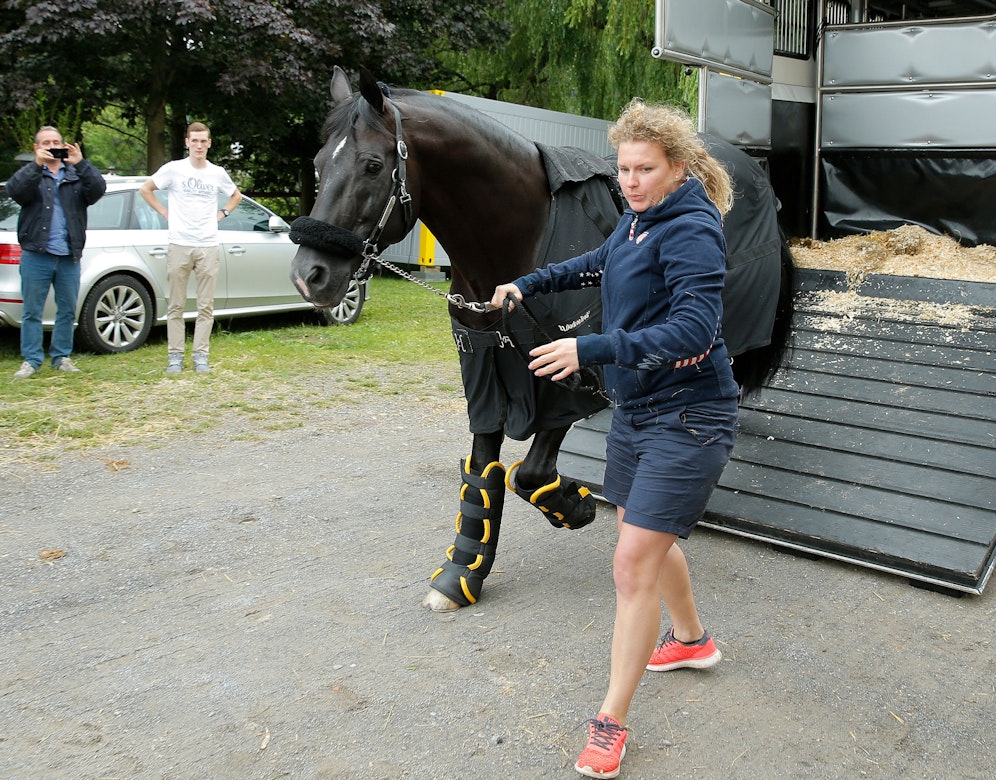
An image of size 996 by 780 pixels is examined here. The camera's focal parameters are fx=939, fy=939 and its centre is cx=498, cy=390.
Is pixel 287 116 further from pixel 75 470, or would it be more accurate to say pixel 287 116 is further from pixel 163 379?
pixel 75 470

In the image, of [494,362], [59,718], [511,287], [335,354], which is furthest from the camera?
[335,354]

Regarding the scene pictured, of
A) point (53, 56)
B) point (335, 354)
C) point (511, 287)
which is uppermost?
point (53, 56)

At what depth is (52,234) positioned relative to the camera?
25.5ft

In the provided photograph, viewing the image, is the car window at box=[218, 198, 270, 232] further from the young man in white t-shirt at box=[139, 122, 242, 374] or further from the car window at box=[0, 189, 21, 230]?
the car window at box=[0, 189, 21, 230]

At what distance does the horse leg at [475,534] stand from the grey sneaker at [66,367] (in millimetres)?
5289

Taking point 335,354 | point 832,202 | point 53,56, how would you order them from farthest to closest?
point 53,56
point 335,354
point 832,202

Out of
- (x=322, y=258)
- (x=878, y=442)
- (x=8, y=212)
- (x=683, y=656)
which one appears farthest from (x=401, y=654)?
(x=8, y=212)

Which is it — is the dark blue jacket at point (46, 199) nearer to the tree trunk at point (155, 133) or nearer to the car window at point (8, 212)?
the car window at point (8, 212)

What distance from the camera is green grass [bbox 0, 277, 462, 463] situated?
21.0 ft

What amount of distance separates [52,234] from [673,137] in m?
6.65

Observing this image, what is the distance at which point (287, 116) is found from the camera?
55.4ft

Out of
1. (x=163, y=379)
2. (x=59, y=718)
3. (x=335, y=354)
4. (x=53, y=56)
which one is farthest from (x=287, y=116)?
(x=59, y=718)

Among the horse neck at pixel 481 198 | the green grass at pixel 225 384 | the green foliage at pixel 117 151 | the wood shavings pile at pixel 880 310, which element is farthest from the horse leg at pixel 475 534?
the green foliage at pixel 117 151

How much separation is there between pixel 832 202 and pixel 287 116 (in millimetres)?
11662
